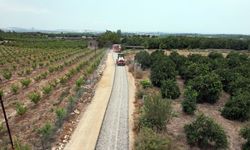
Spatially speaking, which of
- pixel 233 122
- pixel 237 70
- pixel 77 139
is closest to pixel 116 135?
pixel 77 139

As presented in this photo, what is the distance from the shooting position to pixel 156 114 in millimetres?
19547

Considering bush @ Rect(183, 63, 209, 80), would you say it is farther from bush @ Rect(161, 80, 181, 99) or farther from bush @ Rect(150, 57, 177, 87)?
bush @ Rect(161, 80, 181, 99)

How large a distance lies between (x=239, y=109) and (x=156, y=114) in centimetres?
917

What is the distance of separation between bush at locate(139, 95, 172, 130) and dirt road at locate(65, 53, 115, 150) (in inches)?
139

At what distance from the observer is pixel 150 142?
15.5 metres

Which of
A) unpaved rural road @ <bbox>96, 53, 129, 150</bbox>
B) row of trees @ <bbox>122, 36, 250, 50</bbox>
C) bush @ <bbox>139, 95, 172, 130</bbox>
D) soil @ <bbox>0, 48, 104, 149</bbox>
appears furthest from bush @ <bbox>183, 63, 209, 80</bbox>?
row of trees @ <bbox>122, 36, 250, 50</bbox>

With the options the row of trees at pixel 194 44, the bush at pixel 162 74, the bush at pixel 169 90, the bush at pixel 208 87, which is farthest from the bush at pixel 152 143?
the row of trees at pixel 194 44

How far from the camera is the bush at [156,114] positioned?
19.5 m

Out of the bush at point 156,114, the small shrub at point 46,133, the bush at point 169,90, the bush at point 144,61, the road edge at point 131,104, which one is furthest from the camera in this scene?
the bush at point 144,61

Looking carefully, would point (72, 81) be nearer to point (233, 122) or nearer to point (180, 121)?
point (180, 121)

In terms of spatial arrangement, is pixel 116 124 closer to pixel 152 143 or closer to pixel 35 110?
pixel 152 143

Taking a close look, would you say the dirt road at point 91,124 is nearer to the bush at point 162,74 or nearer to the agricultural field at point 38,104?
the agricultural field at point 38,104

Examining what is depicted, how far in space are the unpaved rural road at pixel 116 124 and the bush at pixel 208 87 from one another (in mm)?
7446

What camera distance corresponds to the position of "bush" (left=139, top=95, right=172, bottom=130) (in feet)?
64.0
